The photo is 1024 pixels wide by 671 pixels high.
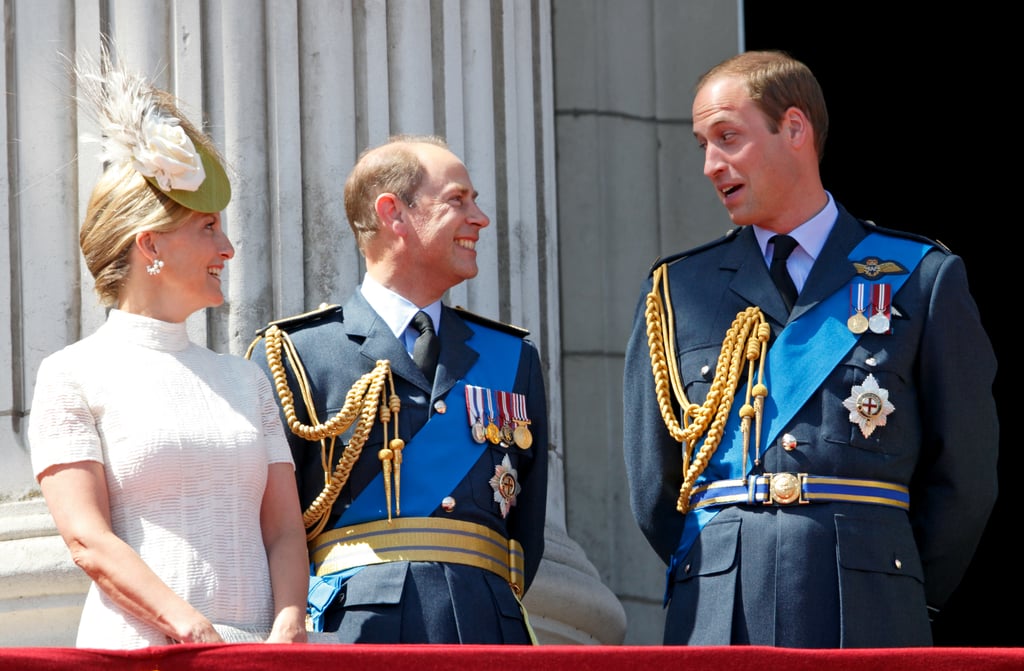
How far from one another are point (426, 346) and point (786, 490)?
87 centimetres

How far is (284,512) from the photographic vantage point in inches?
179

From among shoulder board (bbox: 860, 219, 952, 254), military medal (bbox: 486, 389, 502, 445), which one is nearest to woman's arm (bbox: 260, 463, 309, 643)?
military medal (bbox: 486, 389, 502, 445)

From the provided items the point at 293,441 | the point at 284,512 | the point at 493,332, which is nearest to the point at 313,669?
the point at 284,512

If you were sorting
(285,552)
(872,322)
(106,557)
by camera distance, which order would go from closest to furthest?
(106,557) < (285,552) < (872,322)

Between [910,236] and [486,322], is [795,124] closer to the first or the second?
[910,236]

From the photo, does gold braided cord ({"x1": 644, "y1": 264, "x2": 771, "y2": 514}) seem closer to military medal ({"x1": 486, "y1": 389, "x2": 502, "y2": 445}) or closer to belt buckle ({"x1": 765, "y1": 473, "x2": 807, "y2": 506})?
belt buckle ({"x1": 765, "y1": 473, "x2": 807, "y2": 506})

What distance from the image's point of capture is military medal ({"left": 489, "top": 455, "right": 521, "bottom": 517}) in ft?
16.1

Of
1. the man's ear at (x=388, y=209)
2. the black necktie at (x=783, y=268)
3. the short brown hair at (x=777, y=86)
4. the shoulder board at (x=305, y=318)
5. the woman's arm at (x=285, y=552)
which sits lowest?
the woman's arm at (x=285, y=552)

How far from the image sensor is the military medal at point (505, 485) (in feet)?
16.1

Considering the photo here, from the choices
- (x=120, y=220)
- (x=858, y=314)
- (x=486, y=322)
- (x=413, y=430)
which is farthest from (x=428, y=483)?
(x=858, y=314)

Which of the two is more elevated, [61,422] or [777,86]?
[777,86]

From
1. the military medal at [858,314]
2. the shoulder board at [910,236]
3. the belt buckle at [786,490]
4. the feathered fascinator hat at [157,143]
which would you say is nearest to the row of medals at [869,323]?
the military medal at [858,314]

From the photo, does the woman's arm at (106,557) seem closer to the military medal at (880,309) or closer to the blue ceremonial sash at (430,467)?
the blue ceremonial sash at (430,467)

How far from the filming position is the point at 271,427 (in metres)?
4.59
